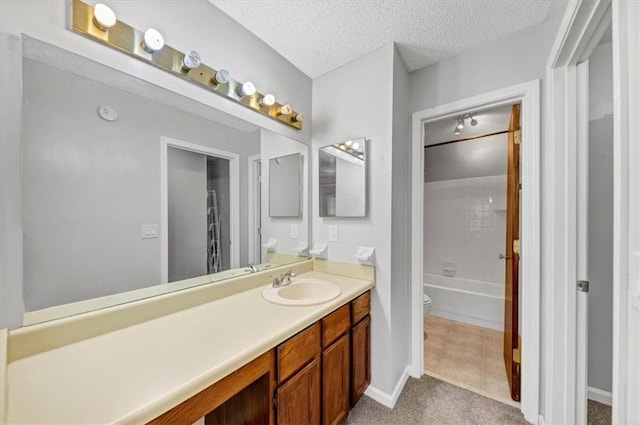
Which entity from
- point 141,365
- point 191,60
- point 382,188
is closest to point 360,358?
point 382,188

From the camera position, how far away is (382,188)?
166cm

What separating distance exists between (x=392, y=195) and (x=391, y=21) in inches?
41.5

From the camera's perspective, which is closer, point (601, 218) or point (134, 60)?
point (134, 60)

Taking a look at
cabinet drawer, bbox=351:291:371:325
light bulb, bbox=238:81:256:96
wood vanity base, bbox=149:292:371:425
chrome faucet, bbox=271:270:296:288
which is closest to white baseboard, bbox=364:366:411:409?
wood vanity base, bbox=149:292:371:425

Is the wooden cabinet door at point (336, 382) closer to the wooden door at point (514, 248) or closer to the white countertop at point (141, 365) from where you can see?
the white countertop at point (141, 365)

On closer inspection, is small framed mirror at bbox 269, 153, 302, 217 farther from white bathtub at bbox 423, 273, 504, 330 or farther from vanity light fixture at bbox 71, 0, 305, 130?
white bathtub at bbox 423, 273, 504, 330

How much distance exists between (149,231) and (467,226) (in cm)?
345

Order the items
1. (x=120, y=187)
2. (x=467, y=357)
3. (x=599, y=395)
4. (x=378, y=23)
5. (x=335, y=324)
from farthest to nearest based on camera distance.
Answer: (x=467, y=357)
(x=599, y=395)
(x=378, y=23)
(x=335, y=324)
(x=120, y=187)

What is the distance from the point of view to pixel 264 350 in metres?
0.88

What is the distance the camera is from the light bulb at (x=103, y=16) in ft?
2.98

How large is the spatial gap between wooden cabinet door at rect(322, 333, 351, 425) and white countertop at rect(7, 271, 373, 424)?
0.33 meters

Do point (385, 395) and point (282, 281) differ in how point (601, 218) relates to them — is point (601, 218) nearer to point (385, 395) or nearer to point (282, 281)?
point (385, 395)

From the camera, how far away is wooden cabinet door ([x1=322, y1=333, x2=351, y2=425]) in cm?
123
